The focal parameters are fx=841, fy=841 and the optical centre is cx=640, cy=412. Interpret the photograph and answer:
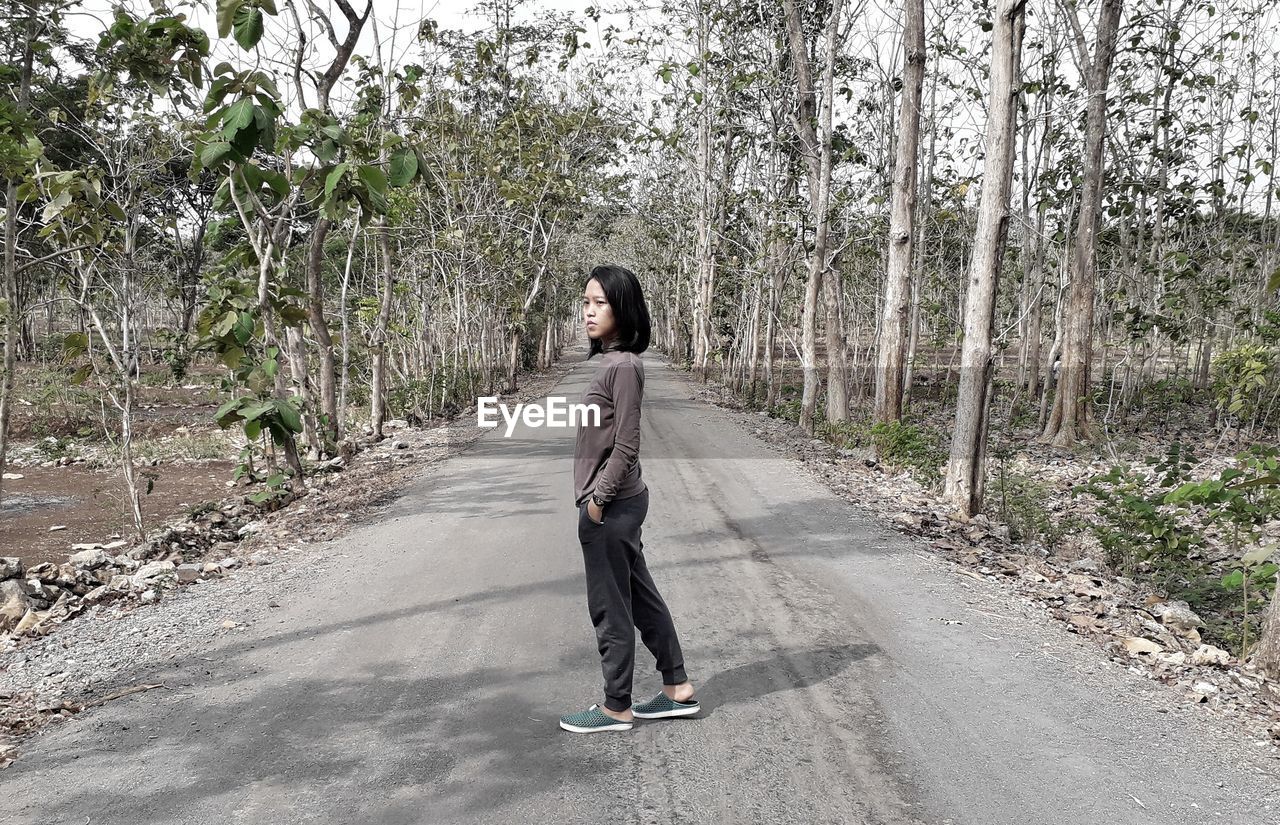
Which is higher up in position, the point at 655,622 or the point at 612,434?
the point at 612,434

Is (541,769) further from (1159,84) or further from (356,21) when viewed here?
(1159,84)

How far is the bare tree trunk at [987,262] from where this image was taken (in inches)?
314

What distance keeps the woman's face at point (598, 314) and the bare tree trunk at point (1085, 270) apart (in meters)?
11.8

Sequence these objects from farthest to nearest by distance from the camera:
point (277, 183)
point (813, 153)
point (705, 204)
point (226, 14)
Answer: point (705, 204) → point (813, 153) → point (277, 183) → point (226, 14)

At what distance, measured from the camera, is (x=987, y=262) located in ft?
26.8

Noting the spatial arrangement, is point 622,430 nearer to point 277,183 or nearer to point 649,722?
point 649,722

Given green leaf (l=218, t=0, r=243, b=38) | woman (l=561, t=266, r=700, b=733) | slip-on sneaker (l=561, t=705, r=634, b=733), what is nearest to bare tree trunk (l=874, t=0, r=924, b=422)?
green leaf (l=218, t=0, r=243, b=38)

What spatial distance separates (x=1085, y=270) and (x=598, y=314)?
480 inches

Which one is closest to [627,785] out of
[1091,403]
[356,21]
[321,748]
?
[321,748]

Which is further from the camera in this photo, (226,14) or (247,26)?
(247,26)

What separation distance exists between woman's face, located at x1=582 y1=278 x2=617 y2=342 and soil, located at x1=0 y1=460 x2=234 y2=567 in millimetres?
7209

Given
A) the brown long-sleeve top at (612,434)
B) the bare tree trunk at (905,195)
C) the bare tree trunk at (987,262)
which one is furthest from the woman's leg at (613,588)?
the bare tree trunk at (905,195)

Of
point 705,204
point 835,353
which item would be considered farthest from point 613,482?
point 705,204

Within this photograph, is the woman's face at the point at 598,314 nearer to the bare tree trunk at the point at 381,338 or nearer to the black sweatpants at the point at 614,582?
the black sweatpants at the point at 614,582
